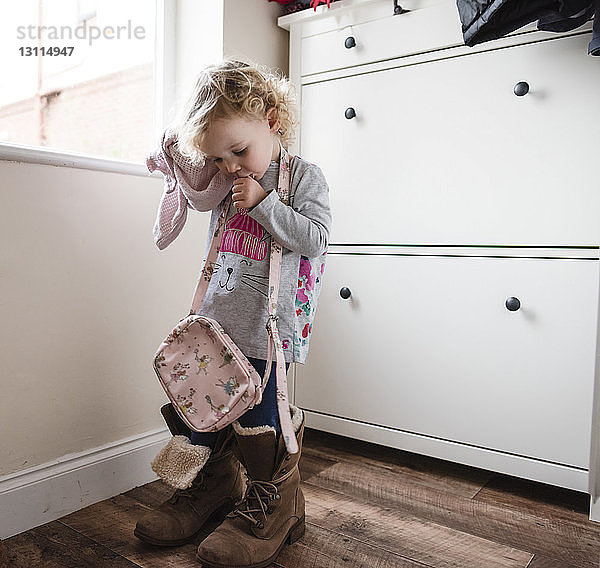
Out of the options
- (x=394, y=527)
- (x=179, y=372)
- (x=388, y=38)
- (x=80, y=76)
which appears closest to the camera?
(x=179, y=372)

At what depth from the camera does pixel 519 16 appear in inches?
51.1

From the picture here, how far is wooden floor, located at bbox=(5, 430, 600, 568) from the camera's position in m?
1.19

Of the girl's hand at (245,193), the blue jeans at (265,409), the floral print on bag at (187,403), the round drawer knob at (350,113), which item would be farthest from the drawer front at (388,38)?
the floral print on bag at (187,403)

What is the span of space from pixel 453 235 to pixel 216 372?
678mm

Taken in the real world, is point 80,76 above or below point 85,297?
above

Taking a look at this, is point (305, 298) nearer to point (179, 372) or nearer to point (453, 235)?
point (179, 372)

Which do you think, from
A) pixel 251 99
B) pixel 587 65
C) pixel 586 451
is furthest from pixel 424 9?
pixel 586 451

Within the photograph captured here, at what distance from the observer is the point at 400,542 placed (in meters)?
1.26

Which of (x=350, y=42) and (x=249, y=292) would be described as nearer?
(x=249, y=292)

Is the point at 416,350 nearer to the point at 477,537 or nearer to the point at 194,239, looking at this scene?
the point at 477,537

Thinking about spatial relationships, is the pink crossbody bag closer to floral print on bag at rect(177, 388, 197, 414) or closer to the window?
floral print on bag at rect(177, 388, 197, 414)

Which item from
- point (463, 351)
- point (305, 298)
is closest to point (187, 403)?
point (305, 298)

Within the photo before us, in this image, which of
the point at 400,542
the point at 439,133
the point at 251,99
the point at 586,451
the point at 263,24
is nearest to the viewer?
the point at 251,99

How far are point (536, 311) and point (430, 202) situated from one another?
354 millimetres
